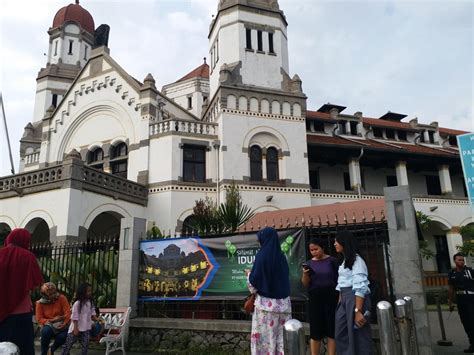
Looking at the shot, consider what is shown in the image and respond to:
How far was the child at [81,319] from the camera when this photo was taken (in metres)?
6.97

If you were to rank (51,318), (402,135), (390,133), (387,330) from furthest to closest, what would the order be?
1. (402,135)
2. (390,133)
3. (51,318)
4. (387,330)

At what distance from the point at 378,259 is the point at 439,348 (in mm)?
2221

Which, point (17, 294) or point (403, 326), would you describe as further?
point (403, 326)

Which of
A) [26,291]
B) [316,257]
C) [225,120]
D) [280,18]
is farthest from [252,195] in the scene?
[26,291]

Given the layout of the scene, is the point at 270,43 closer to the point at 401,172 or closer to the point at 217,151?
the point at 217,151

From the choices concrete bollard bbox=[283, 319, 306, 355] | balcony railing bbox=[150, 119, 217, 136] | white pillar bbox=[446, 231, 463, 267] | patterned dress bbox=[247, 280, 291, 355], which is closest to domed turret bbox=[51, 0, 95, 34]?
balcony railing bbox=[150, 119, 217, 136]

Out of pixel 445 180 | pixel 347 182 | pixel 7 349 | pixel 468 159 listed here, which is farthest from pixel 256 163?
pixel 7 349

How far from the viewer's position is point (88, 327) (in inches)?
280

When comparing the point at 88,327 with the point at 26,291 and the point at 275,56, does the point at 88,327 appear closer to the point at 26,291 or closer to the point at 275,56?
the point at 26,291

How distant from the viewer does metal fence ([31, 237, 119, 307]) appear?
9.74m

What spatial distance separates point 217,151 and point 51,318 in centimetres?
1373

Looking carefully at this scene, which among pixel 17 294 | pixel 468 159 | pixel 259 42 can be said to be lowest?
pixel 17 294

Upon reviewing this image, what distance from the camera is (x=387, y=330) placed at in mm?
4266

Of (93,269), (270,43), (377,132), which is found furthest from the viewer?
(377,132)
